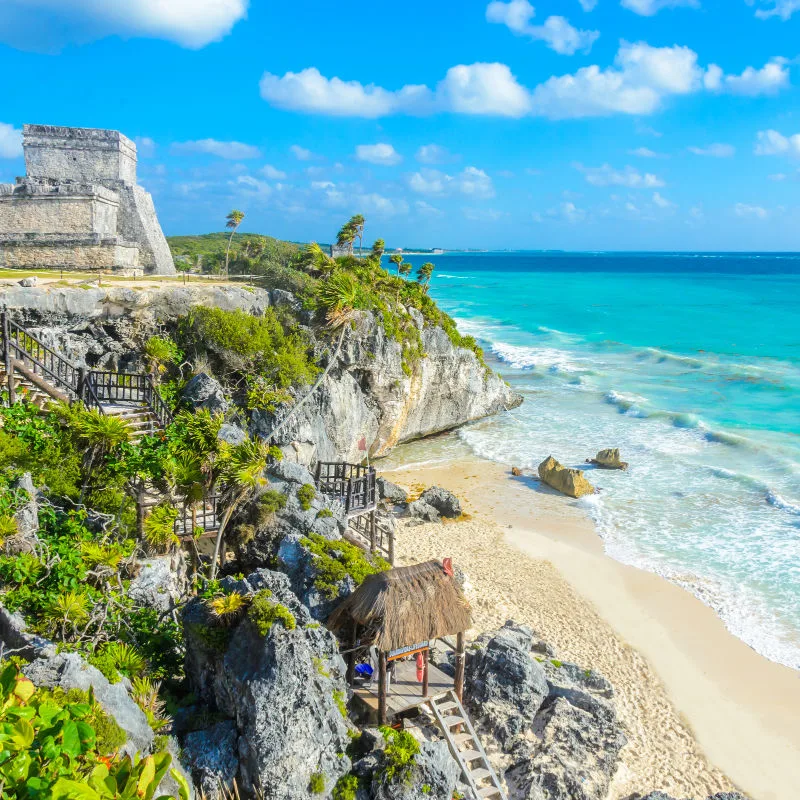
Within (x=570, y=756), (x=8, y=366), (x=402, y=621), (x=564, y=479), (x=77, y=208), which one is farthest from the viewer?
(x=77, y=208)

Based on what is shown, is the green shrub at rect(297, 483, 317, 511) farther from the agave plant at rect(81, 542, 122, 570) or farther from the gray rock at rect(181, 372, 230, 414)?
the gray rock at rect(181, 372, 230, 414)

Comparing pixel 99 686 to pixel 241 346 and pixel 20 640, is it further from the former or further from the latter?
pixel 241 346

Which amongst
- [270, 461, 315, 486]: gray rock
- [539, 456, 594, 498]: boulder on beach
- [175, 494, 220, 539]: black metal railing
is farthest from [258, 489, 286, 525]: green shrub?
[539, 456, 594, 498]: boulder on beach

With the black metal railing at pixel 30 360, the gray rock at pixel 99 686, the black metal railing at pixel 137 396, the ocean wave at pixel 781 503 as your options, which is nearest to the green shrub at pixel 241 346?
the black metal railing at pixel 137 396

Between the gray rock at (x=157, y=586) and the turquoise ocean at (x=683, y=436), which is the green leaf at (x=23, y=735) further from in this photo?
the turquoise ocean at (x=683, y=436)

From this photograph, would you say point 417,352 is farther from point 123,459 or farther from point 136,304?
point 123,459

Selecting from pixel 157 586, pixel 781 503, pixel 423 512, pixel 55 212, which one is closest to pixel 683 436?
pixel 781 503
